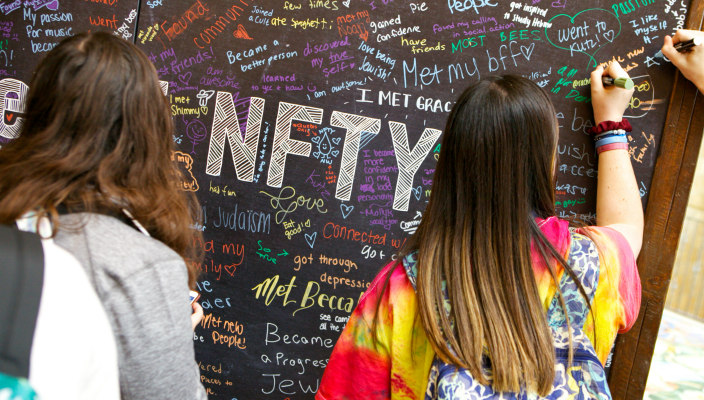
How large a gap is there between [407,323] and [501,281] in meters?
0.28

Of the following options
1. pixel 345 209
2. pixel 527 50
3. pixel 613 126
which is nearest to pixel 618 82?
pixel 613 126

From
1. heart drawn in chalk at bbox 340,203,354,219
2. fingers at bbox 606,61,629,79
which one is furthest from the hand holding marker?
heart drawn in chalk at bbox 340,203,354,219

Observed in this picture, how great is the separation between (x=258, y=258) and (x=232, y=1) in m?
1.24

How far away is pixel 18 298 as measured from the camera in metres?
0.97

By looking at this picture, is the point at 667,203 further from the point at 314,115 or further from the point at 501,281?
the point at 314,115

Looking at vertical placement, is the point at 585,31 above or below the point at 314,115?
above

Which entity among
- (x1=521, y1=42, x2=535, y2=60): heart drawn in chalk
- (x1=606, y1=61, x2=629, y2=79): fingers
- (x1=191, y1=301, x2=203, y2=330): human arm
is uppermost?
(x1=521, y1=42, x2=535, y2=60): heart drawn in chalk

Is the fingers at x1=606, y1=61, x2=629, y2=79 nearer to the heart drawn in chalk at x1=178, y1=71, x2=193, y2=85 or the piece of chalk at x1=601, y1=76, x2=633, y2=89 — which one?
the piece of chalk at x1=601, y1=76, x2=633, y2=89

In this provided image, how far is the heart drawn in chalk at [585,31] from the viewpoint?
90.1 inches

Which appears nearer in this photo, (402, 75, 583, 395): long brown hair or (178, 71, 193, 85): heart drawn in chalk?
(402, 75, 583, 395): long brown hair

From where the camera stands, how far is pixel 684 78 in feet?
7.25

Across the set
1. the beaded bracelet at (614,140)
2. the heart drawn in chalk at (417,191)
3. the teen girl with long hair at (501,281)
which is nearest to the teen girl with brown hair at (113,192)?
the teen girl with long hair at (501,281)

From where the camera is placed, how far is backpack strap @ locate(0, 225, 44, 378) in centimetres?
95

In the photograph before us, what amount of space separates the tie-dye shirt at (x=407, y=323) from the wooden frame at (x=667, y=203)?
0.86m
